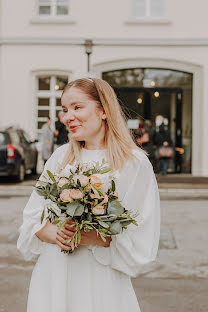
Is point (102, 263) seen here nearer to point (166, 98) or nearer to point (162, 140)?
point (162, 140)

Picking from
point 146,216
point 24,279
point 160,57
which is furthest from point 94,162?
point 160,57

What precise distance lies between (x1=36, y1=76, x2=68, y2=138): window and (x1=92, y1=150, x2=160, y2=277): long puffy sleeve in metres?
14.8

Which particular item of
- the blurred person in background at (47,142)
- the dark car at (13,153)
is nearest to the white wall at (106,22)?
the blurred person in background at (47,142)

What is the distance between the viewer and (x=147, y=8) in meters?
16.8

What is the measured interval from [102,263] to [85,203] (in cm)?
32

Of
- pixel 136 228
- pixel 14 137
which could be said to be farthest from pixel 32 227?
pixel 14 137

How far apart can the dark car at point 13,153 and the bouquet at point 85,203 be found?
10700 millimetres

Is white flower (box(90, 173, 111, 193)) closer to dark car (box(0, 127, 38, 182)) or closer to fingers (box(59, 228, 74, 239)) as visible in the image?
fingers (box(59, 228, 74, 239))

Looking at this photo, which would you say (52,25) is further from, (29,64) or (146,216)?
(146,216)

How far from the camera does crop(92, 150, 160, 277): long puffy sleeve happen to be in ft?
7.15

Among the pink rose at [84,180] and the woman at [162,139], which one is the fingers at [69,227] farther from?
the woman at [162,139]

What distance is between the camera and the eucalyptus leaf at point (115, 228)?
2.02 m

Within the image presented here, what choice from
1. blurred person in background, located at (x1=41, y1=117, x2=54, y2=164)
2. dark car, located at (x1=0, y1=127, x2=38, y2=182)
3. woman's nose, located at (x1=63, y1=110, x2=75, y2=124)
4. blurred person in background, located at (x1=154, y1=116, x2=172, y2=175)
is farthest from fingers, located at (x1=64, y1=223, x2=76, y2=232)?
blurred person in background, located at (x1=154, y1=116, x2=172, y2=175)

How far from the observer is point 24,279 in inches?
196
